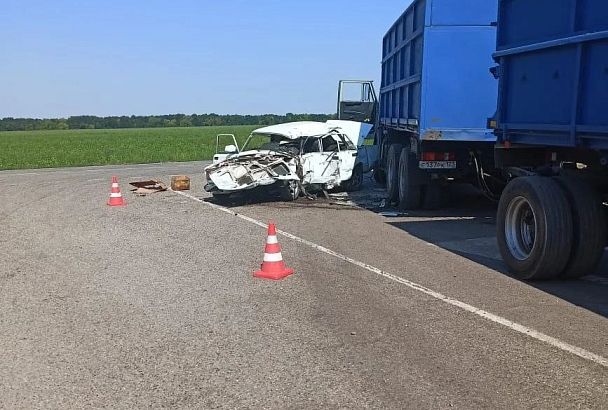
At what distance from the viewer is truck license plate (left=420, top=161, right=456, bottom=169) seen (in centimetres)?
1080

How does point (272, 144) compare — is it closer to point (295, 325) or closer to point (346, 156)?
point (346, 156)

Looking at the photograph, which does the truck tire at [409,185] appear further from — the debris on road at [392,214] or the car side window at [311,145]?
the car side window at [311,145]

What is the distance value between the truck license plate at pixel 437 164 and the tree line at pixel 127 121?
342ft

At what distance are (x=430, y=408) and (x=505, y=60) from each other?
503 centimetres

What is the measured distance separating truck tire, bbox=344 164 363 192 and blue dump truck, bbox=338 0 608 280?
4.22m

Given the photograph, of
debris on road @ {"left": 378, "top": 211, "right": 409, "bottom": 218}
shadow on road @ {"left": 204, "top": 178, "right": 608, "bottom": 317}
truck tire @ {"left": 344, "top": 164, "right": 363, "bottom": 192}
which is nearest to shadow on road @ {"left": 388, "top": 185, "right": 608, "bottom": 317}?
shadow on road @ {"left": 204, "top": 178, "right": 608, "bottom": 317}

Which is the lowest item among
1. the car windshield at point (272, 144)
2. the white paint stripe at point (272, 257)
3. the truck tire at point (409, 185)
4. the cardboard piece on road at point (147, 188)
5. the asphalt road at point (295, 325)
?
the cardboard piece on road at point (147, 188)

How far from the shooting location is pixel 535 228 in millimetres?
6641

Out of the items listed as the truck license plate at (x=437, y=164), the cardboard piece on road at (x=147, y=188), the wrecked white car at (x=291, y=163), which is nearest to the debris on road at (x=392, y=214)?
the truck license plate at (x=437, y=164)

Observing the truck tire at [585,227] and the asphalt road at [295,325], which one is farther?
the truck tire at [585,227]

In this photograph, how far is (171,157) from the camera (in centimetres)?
3575

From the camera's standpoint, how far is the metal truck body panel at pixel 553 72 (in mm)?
5805

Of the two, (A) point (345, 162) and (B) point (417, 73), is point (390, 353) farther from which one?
(A) point (345, 162)

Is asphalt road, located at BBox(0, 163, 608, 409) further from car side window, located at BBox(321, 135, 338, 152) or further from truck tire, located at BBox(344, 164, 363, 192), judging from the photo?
truck tire, located at BBox(344, 164, 363, 192)
